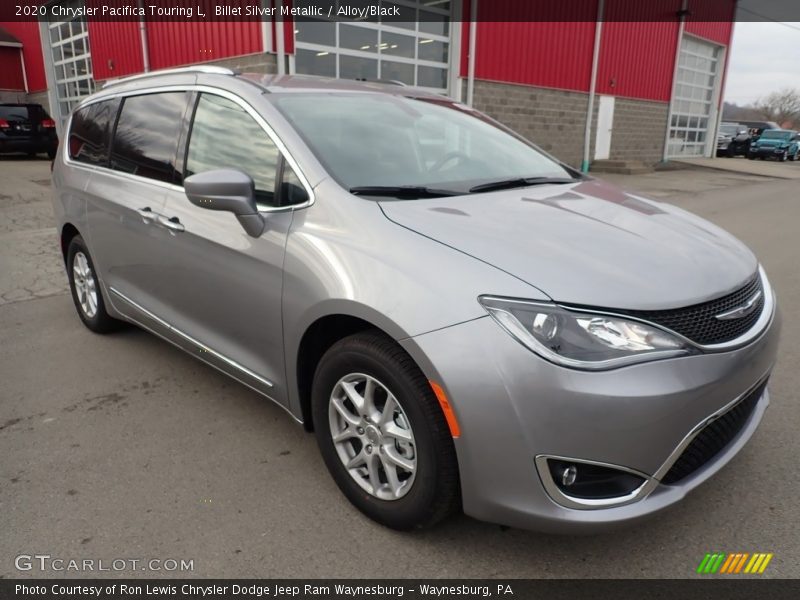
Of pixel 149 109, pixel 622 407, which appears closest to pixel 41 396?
pixel 149 109

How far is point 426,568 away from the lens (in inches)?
85.5

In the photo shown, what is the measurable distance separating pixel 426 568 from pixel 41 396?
8.60 ft

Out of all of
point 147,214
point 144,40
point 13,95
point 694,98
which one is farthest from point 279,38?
point 694,98

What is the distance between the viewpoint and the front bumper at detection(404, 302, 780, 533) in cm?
181

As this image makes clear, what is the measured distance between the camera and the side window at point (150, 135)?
3271 mm

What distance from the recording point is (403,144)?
297cm

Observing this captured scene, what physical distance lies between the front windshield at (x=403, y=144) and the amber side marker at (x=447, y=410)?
971mm

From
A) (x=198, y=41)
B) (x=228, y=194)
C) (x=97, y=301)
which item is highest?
(x=198, y=41)

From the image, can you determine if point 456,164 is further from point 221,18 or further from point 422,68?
point 422,68

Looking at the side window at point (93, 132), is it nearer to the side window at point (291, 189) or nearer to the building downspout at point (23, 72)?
the side window at point (291, 189)

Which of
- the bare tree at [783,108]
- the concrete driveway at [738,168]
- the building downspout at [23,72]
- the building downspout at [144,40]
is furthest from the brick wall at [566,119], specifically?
the bare tree at [783,108]

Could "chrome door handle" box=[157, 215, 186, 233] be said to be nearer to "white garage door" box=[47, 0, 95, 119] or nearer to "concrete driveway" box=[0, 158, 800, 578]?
"concrete driveway" box=[0, 158, 800, 578]

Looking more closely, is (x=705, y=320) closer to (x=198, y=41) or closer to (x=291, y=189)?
(x=291, y=189)

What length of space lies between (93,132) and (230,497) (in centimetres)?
291
